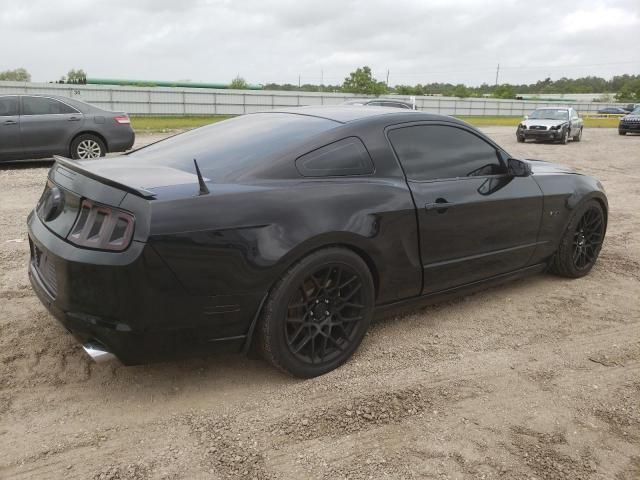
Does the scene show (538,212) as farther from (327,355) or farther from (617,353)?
(327,355)

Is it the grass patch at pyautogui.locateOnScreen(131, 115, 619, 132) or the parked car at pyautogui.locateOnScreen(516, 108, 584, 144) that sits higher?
the parked car at pyautogui.locateOnScreen(516, 108, 584, 144)

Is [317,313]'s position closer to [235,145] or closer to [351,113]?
[235,145]

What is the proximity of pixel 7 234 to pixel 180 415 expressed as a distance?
13.6 feet

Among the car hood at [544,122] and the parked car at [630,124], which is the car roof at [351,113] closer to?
the car hood at [544,122]

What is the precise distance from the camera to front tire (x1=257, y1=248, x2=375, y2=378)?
290cm

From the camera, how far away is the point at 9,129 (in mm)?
10195

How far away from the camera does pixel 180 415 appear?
2.80m

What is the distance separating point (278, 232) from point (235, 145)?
79cm

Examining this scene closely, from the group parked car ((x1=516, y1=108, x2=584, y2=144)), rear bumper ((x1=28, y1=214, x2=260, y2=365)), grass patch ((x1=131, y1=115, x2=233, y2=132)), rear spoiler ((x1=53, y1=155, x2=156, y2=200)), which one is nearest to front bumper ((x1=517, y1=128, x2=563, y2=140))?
parked car ((x1=516, y1=108, x2=584, y2=144))

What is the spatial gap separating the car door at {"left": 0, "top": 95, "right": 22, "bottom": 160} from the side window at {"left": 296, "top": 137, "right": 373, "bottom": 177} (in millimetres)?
9095

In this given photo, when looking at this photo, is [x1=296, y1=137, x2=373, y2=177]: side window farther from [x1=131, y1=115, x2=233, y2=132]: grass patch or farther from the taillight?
[x1=131, y1=115, x2=233, y2=132]: grass patch

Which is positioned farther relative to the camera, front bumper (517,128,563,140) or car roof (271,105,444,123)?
front bumper (517,128,563,140)

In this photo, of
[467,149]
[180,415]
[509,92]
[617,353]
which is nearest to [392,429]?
[180,415]

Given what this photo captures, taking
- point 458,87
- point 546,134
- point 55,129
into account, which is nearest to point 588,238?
point 55,129
